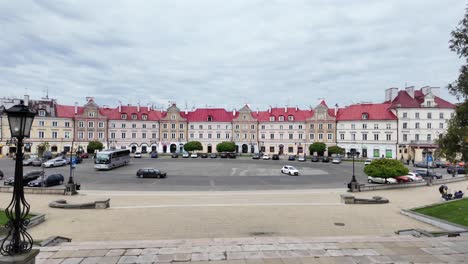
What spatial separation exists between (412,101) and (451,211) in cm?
6299

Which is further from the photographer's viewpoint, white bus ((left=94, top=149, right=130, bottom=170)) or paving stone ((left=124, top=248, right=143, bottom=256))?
white bus ((left=94, top=149, right=130, bottom=170))

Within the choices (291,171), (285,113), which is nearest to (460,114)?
(291,171)

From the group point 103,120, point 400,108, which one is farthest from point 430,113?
point 103,120

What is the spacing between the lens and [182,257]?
30.4 feet

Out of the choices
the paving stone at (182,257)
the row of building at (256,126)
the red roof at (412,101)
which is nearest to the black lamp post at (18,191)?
the paving stone at (182,257)

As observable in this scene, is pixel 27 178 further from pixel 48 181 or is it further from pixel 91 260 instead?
pixel 91 260

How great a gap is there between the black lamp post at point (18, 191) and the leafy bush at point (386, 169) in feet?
111

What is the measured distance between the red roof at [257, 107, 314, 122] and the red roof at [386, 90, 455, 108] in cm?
2293

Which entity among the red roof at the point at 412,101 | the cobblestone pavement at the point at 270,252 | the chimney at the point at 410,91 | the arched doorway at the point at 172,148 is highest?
the chimney at the point at 410,91

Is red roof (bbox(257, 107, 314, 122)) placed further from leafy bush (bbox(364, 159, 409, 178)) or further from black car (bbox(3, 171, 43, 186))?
black car (bbox(3, 171, 43, 186))

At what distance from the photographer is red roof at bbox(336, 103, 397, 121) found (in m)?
74.5

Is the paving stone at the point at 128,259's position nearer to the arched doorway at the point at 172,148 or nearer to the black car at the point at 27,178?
the black car at the point at 27,178

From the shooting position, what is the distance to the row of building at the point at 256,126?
71375 millimetres

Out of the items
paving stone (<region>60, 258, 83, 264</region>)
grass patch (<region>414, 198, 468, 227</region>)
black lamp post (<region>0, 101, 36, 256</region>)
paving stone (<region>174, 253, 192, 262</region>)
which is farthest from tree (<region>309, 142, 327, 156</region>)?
black lamp post (<region>0, 101, 36, 256</region>)
